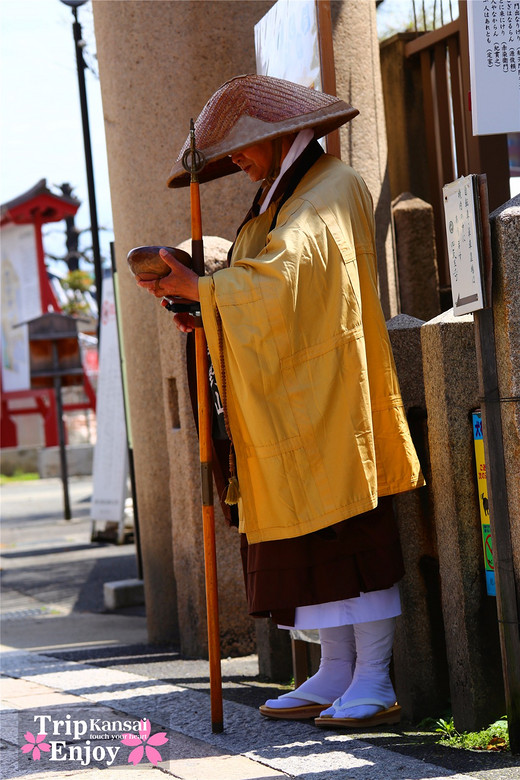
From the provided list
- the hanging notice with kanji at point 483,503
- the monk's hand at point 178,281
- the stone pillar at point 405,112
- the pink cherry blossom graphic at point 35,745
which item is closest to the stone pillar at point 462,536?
the hanging notice with kanji at point 483,503

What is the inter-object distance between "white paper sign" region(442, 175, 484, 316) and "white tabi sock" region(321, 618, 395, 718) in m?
1.11

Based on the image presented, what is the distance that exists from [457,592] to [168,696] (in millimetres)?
1363

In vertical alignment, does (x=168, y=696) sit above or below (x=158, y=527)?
below

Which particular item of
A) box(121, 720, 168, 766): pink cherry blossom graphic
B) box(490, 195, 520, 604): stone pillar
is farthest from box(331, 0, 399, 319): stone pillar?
box(121, 720, 168, 766): pink cherry blossom graphic

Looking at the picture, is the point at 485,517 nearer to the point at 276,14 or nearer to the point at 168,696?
the point at 168,696

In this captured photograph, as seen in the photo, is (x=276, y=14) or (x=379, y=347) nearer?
(x=379, y=347)

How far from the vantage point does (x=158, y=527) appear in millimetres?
6152

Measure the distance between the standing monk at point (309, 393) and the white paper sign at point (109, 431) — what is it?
5968mm

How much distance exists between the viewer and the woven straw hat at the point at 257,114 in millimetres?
3520

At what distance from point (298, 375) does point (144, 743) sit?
128 cm

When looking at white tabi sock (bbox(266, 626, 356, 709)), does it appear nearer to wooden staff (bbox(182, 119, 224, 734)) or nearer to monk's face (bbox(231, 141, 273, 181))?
wooden staff (bbox(182, 119, 224, 734))

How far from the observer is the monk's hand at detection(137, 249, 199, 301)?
340 cm

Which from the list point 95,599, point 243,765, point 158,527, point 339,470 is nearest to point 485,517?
point 339,470

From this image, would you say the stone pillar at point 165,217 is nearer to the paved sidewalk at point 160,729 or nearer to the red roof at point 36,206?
the paved sidewalk at point 160,729
